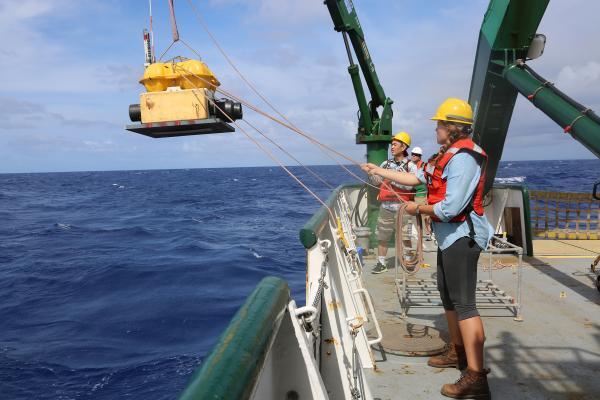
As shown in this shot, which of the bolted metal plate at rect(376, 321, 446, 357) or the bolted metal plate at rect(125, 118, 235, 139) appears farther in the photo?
the bolted metal plate at rect(376, 321, 446, 357)

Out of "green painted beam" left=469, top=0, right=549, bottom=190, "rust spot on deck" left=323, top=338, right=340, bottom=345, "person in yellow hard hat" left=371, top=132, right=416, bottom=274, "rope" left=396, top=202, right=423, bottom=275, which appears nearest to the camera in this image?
"rust spot on deck" left=323, top=338, right=340, bottom=345

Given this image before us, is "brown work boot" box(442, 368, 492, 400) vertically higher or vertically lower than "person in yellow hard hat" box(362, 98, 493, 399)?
lower

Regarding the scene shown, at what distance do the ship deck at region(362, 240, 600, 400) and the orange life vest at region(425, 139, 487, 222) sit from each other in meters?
1.34

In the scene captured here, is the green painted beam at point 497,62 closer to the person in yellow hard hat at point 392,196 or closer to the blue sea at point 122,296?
the person in yellow hard hat at point 392,196

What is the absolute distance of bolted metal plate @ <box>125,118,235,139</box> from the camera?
12.3ft

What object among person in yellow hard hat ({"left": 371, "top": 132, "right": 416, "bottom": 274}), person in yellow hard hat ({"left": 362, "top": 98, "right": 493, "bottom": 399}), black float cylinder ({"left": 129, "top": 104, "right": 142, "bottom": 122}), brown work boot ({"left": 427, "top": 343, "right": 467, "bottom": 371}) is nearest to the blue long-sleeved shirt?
person in yellow hard hat ({"left": 362, "top": 98, "right": 493, "bottom": 399})

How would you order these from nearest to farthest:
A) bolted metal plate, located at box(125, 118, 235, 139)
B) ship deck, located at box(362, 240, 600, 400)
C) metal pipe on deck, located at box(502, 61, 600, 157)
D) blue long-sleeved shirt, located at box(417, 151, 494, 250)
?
blue long-sleeved shirt, located at box(417, 151, 494, 250), metal pipe on deck, located at box(502, 61, 600, 157), ship deck, located at box(362, 240, 600, 400), bolted metal plate, located at box(125, 118, 235, 139)

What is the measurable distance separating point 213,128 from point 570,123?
2749mm

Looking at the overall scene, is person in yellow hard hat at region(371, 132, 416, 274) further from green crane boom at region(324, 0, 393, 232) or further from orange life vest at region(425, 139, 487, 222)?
orange life vest at region(425, 139, 487, 222)

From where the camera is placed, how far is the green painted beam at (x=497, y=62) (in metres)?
5.87

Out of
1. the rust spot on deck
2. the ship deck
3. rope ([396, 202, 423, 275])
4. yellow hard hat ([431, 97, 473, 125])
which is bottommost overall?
the ship deck

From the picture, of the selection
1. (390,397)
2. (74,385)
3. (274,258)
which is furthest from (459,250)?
(274,258)

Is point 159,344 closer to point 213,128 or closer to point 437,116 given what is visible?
point 213,128

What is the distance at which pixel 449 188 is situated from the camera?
2941 millimetres
